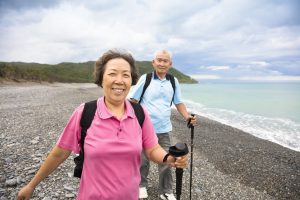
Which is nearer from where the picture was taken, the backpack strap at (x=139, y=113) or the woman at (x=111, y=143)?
the woman at (x=111, y=143)

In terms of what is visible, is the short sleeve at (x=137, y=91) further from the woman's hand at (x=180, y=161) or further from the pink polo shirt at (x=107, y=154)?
the woman's hand at (x=180, y=161)

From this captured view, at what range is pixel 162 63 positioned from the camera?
630cm

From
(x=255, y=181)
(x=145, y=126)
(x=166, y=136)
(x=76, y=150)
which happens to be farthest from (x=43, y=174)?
(x=255, y=181)

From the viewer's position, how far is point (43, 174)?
309 centimetres

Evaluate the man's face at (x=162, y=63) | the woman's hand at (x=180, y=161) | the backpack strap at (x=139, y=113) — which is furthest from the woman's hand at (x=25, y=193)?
the man's face at (x=162, y=63)

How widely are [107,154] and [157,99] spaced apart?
3.67 m

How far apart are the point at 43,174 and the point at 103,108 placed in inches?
37.3

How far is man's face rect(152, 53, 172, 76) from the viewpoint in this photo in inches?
248

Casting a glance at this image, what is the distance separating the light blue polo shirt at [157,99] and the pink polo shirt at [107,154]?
10.8 feet

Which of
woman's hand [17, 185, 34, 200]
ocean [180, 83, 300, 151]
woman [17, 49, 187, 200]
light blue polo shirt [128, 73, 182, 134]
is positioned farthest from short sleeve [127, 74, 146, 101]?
ocean [180, 83, 300, 151]

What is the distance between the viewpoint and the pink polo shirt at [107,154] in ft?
9.11

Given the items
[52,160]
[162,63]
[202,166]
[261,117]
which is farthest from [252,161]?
[261,117]

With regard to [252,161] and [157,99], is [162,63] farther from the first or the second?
[252,161]

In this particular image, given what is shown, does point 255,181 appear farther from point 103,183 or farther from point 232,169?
point 103,183
